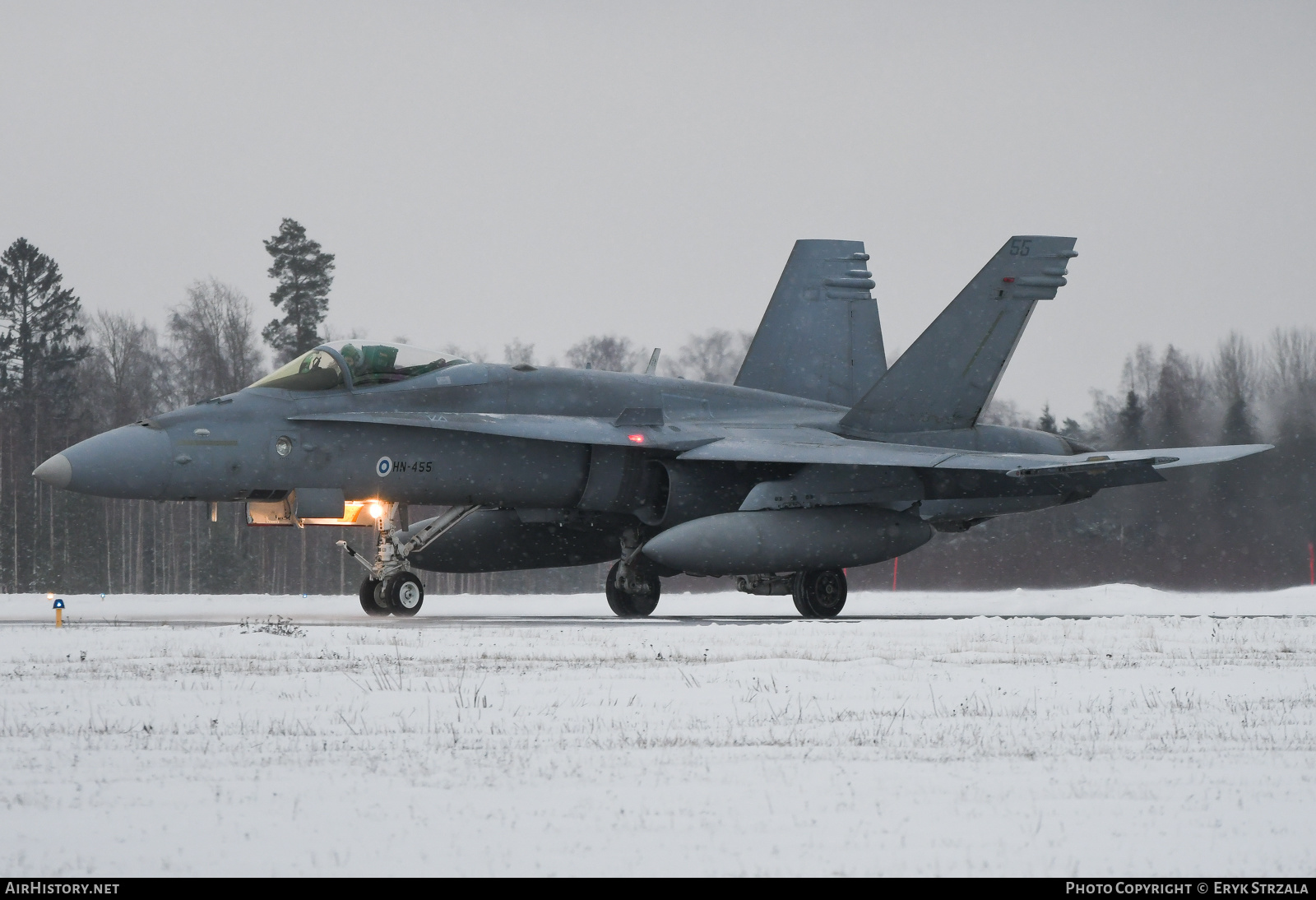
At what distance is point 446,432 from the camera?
1516 cm

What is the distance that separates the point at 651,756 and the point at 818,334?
49.1 feet

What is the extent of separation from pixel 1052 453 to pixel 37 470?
11.8 meters

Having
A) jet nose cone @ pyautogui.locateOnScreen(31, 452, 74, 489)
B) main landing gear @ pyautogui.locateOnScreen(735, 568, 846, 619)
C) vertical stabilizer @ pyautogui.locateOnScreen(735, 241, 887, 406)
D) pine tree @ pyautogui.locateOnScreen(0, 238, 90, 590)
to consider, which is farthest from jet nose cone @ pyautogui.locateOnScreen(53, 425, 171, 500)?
pine tree @ pyautogui.locateOnScreen(0, 238, 90, 590)

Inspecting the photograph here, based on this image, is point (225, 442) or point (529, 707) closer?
point (529, 707)

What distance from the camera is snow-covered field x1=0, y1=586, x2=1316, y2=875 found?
3.96 meters

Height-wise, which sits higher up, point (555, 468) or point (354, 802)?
point (555, 468)

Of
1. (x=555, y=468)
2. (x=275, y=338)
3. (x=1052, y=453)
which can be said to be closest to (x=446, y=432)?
(x=555, y=468)

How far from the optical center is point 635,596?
16.7m

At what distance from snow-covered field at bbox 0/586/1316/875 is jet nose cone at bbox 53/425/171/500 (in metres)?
2.82

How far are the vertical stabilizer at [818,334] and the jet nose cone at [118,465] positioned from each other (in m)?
8.71

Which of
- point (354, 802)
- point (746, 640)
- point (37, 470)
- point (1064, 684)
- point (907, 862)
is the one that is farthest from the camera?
point (37, 470)

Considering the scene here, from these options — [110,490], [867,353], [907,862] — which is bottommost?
[907,862]

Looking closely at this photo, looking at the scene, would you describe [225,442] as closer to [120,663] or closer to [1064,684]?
[120,663]

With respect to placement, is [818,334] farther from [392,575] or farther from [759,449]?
[392,575]
